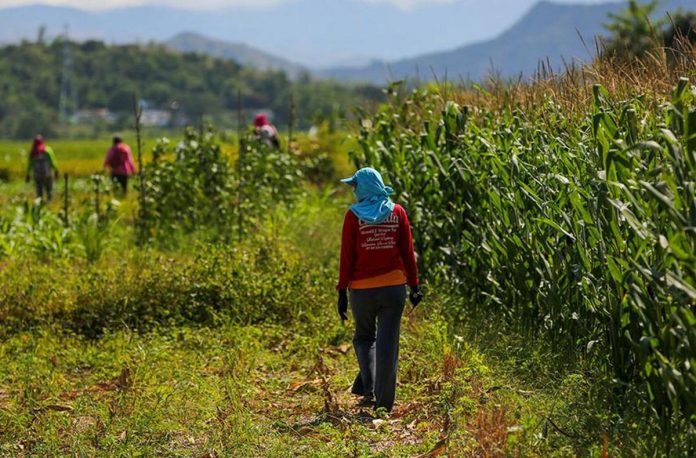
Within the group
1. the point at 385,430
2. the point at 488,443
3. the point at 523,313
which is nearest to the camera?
the point at 488,443

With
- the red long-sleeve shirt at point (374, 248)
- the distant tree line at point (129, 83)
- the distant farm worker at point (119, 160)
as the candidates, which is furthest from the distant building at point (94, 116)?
the red long-sleeve shirt at point (374, 248)

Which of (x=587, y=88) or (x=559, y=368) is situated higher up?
(x=587, y=88)

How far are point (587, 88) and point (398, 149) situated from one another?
3741mm

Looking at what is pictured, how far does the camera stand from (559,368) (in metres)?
7.26

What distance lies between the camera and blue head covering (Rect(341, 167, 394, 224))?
7.14 metres

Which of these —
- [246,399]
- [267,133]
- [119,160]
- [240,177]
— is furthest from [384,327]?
[119,160]

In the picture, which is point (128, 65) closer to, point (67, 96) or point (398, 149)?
point (67, 96)

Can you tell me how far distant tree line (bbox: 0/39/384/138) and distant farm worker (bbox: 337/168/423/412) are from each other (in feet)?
496

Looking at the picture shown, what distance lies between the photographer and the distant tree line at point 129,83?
16588 cm

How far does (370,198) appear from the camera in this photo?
719cm

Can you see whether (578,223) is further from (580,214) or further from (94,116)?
(94,116)

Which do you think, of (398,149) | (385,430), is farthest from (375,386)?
(398,149)

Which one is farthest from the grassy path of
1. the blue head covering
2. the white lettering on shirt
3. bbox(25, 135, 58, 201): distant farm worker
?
bbox(25, 135, 58, 201): distant farm worker

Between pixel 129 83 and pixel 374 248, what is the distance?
170 meters
